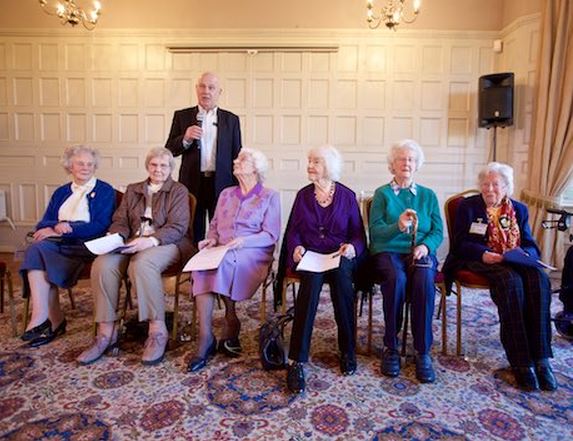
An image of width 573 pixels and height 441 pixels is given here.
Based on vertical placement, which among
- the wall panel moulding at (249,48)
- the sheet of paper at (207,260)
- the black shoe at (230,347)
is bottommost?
the black shoe at (230,347)

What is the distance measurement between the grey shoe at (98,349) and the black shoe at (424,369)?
1646 millimetres

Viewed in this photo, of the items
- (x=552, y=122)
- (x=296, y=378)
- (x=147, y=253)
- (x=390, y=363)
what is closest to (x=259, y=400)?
(x=296, y=378)

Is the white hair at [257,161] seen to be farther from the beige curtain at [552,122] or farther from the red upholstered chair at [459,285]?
the beige curtain at [552,122]

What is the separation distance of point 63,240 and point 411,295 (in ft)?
6.80

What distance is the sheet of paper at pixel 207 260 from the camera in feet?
7.46

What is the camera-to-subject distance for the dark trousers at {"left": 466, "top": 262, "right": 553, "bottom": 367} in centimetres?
214

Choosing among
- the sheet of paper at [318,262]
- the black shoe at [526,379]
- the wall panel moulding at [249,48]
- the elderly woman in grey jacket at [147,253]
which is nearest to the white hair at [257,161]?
the elderly woman in grey jacket at [147,253]

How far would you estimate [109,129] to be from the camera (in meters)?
5.28

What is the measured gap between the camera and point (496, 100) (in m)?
4.50

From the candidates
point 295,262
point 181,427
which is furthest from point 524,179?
point 181,427

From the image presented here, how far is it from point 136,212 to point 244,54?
10.2ft

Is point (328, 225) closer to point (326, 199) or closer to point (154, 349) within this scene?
point (326, 199)

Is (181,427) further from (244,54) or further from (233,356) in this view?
(244,54)

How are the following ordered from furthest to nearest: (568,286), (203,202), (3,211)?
(3,211) < (203,202) < (568,286)
